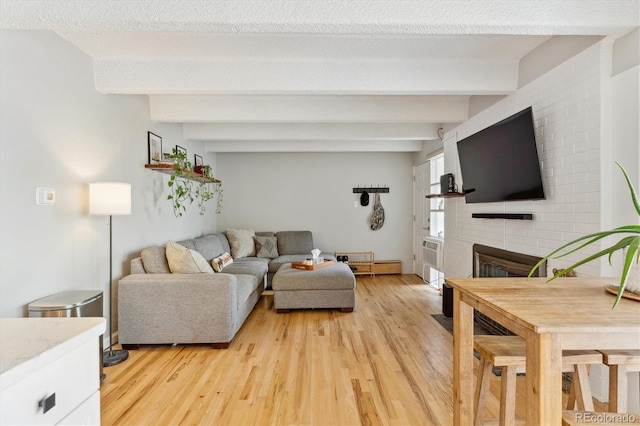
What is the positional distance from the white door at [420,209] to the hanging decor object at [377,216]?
2.09 ft

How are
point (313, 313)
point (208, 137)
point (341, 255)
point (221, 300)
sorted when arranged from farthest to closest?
point (341, 255), point (208, 137), point (313, 313), point (221, 300)

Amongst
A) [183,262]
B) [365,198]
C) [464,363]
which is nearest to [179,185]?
[183,262]

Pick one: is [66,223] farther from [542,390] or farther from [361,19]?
[542,390]

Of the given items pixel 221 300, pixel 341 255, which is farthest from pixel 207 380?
pixel 341 255

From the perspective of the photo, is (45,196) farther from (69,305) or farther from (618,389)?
(618,389)

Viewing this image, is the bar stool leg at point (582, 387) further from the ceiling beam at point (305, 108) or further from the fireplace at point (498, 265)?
the ceiling beam at point (305, 108)

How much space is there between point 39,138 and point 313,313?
3.02 meters

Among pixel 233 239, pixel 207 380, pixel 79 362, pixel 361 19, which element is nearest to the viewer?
pixel 79 362

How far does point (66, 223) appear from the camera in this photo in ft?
8.09

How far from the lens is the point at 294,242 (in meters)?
5.90

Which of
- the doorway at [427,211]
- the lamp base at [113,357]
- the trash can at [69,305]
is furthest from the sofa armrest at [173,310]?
the doorway at [427,211]

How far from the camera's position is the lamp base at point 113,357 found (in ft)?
8.68

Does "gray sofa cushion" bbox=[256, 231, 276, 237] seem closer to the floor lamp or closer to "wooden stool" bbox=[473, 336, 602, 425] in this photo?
the floor lamp

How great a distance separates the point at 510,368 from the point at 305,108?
3035 millimetres
